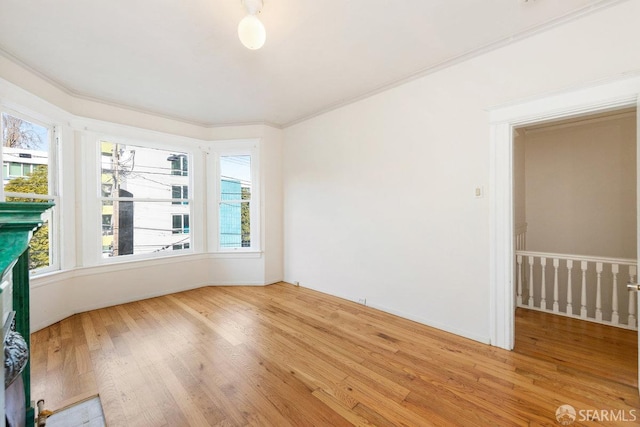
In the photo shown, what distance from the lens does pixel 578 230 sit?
381cm

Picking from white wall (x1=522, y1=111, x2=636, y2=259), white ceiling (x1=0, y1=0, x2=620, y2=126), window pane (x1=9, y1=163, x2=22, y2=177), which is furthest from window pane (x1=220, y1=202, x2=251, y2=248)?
white wall (x1=522, y1=111, x2=636, y2=259)

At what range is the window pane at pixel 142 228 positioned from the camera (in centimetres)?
361

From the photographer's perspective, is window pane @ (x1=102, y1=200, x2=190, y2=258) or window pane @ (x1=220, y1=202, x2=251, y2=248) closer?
window pane @ (x1=102, y1=200, x2=190, y2=258)

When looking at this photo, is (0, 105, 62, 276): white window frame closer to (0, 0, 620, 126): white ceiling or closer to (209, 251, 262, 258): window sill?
(0, 0, 620, 126): white ceiling

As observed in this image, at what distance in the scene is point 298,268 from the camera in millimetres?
4410

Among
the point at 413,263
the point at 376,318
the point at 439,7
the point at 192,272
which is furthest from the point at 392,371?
the point at 192,272

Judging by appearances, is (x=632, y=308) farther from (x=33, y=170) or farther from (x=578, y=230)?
(x=33, y=170)

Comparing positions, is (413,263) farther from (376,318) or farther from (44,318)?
(44,318)

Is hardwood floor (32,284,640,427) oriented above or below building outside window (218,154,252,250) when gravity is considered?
below

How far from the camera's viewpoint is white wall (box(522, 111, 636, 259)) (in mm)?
3449

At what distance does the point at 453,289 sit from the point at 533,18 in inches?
95.9

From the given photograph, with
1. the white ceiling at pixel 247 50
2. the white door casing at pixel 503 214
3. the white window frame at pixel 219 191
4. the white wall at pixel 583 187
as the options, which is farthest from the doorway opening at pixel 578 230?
the white window frame at pixel 219 191

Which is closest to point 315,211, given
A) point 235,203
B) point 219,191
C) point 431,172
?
point 235,203

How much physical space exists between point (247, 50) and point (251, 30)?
74 centimetres
